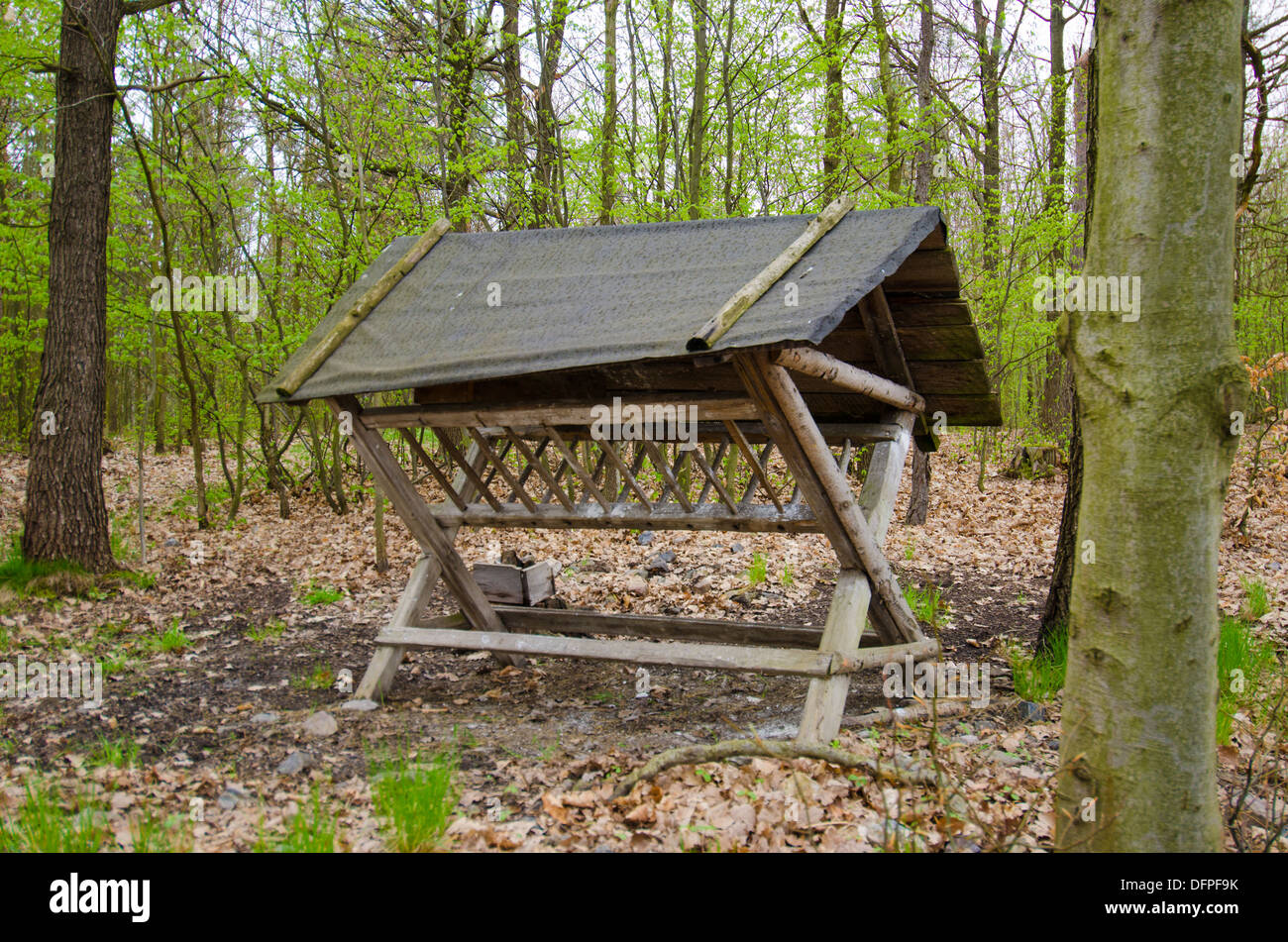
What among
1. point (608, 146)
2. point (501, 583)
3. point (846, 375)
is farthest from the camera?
point (608, 146)

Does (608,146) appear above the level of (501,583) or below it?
above

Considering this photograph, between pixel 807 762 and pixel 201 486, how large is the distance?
30.5 ft

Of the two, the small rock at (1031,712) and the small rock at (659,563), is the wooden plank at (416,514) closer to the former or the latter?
the small rock at (659,563)

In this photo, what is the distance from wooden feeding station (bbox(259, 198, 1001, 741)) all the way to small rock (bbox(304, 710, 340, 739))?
0.49 meters

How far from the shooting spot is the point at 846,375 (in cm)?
432

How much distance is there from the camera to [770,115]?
11.7m

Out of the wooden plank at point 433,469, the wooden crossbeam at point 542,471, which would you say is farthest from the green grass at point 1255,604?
the wooden plank at point 433,469

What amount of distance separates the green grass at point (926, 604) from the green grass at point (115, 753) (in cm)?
463

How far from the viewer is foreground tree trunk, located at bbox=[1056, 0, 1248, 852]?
2.27 metres

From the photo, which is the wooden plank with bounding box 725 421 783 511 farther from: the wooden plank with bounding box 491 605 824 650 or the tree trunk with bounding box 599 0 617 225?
the tree trunk with bounding box 599 0 617 225

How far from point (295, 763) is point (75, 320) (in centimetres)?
541

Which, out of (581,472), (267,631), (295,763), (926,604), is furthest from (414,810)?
(926,604)

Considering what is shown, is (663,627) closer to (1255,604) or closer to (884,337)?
(884,337)

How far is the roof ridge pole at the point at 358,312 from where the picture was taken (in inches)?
191
